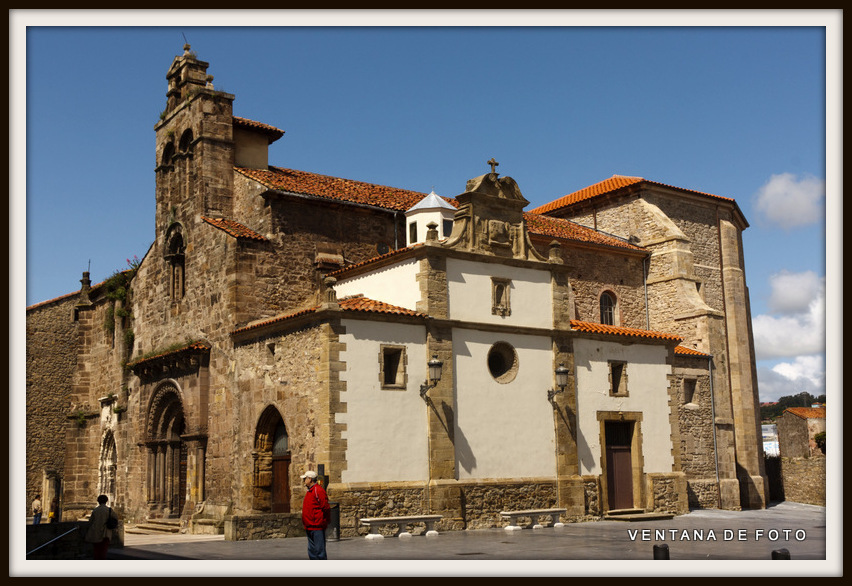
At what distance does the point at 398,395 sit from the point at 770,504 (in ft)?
68.2

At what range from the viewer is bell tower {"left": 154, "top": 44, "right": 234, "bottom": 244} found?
29.7m

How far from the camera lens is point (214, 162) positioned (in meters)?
29.8

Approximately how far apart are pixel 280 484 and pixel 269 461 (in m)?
0.76

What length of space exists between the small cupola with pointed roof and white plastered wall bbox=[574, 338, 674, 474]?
5361mm

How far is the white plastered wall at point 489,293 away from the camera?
2489cm

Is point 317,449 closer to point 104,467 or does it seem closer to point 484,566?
point 484,566

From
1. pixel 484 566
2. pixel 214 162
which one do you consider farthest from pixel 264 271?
pixel 484 566

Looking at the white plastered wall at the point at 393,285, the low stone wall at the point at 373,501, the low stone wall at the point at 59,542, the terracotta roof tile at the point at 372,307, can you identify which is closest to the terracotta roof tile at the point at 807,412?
the white plastered wall at the point at 393,285

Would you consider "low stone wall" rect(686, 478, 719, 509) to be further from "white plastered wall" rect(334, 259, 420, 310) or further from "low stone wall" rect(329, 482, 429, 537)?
"white plastered wall" rect(334, 259, 420, 310)

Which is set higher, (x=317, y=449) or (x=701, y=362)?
(x=701, y=362)

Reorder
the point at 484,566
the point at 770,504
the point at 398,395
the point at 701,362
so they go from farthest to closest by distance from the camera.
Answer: the point at 770,504, the point at 701,362, the point at 398,395, the point at 484,566

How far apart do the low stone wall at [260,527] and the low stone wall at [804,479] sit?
2533 centimetres

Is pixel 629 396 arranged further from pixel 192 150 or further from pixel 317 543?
pixel 317 543

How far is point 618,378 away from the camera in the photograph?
28125mm
